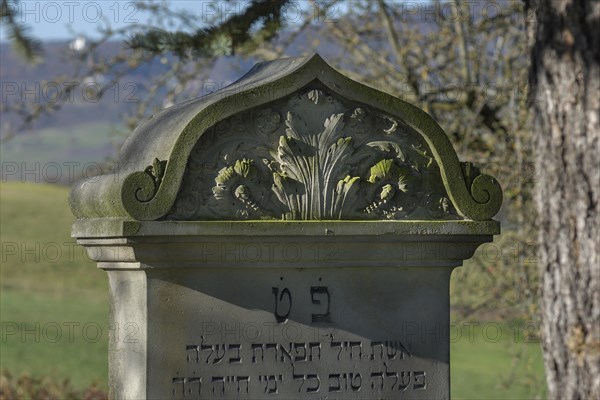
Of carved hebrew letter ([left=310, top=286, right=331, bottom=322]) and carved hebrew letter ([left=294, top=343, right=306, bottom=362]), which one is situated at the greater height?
carved hebrew letter ([left=310, top=286, right=331, bottom=322])

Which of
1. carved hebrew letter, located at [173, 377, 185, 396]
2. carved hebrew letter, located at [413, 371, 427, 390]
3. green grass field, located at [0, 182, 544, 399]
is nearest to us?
carved hebrew letter, located at [173, 377, 185, 396]

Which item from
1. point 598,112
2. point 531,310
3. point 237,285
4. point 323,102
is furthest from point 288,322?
point 531,310

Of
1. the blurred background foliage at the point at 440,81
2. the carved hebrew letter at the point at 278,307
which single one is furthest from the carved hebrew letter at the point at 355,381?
the blurred background foliage at the point at 440,81

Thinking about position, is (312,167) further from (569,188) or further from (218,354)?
(569,188)

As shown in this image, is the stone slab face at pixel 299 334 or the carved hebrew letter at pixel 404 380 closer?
the stone slab face at pixel 299 334

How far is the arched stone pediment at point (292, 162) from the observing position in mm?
4750

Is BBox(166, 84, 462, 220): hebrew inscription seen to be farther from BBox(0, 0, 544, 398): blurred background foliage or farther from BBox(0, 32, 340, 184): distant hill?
BBox(0, 0, 544, 398): blurred background foliage

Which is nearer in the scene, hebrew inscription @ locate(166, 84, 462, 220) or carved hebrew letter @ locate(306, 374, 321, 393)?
hebrew inscription @ locate(166, 84, 462, 220)

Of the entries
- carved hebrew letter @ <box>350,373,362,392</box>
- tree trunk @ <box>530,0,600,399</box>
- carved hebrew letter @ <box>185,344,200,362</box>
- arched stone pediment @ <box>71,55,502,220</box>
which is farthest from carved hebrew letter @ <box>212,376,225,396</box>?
tree trunk @ <box>530,0,600,399</box>

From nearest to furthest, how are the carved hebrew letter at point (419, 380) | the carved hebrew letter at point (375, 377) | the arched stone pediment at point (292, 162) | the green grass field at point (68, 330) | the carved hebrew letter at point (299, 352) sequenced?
the arched stone pediment at point (292, 162) < the carved hebrew letter at point (299, 352) < the carved hebrew letter at point (375, 377) < the carved hebrew letter at point (419, 380) < the green grass field at point (68, 330)

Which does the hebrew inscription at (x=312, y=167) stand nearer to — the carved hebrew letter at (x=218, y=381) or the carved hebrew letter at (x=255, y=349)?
the carved hebrew letter at (x=255, y=349)

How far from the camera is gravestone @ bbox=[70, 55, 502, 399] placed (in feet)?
15.7

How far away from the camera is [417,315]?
5.32 meters

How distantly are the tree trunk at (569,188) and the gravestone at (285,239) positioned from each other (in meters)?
0.78
